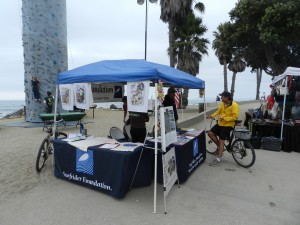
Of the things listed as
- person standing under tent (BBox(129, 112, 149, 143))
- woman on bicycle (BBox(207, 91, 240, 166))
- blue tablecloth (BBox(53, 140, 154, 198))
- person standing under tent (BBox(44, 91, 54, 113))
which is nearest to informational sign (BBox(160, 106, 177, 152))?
blue tablecloth (BBox(53, 140, 154, 198))

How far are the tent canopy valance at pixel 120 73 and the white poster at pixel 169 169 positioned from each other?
50.5 inches

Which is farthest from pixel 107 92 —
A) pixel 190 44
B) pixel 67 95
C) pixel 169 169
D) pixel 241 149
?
pixel 190 44

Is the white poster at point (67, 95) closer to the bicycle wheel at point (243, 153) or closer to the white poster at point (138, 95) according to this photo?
the white poster at point (138, 95)

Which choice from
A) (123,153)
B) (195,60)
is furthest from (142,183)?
(195,60)

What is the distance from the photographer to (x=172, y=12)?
21547 mm

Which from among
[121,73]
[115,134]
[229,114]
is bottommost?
[115,134]

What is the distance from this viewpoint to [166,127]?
4324mm

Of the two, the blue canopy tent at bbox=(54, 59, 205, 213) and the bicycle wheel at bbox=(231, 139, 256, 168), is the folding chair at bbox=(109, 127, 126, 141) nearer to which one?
the blue canopy tent at bbox=(54, 59, 205, 213)

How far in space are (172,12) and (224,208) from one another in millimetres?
20301

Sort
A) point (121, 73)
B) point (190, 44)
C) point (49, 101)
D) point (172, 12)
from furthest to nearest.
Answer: point (190, 44), point (172, 12), point (49, 101), point (121, 73)

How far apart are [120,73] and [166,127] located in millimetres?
1218

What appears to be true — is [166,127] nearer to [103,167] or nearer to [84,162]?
[103,167]

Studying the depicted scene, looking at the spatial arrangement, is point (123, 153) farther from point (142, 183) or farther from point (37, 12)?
point (37, 12)

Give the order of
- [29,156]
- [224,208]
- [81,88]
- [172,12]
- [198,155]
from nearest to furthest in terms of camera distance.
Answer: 1. [224,208]
2. [81,88]
3. [198,155]
4. [29,156]
5. [172,12]
